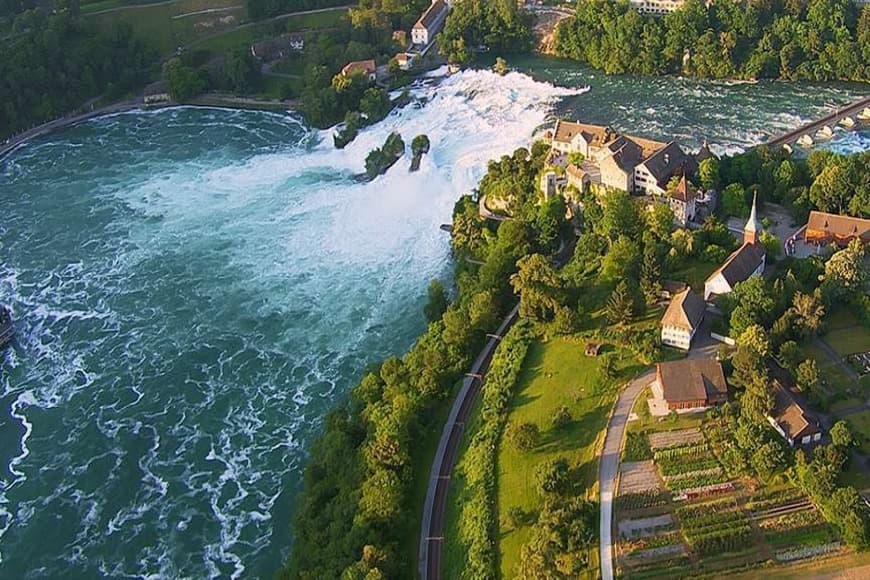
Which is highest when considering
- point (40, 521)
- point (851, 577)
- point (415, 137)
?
point (415, 137)

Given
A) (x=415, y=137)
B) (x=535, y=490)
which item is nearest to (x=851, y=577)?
(x=535, y=490)

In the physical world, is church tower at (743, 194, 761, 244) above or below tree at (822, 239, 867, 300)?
above

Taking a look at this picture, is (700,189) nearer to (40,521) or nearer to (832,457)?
(832,457)

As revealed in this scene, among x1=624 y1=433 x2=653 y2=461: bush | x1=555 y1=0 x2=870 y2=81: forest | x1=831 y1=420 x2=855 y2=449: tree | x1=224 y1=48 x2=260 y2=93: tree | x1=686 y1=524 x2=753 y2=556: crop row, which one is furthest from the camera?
x1=224 y1=48 x2=260 y2=93: tree

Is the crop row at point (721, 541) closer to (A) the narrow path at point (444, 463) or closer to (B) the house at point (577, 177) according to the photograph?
(A) the narrow path at point (444, 463)

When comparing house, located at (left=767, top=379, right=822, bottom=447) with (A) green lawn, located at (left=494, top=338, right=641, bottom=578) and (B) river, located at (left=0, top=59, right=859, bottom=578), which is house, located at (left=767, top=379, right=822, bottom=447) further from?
(B) river, located at (left=0, top=59, right=859, bottom=578)

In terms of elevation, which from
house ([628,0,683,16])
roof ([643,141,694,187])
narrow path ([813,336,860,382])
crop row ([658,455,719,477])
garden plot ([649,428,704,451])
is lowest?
crop row ([658,455,719,477])

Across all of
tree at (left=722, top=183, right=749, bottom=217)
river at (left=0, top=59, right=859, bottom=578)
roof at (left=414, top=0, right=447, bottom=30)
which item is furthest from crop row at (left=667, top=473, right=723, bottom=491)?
roof at (left=414, top=0, right=447, bottom=30)
